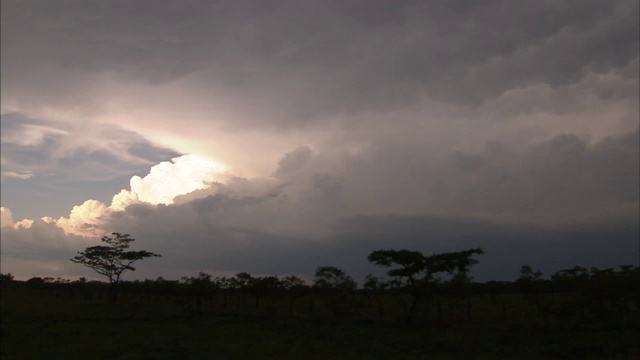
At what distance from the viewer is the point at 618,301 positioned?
37.9 m

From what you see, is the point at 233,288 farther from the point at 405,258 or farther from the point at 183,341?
the point at 183,341

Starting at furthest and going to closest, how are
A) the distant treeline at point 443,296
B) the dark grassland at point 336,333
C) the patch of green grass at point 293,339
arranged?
the distant treeline at point 443,296, the dark grassland at point 336,333, the patch of green grass at point 293,339

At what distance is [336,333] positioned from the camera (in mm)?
39000

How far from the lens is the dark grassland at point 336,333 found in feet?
95.1

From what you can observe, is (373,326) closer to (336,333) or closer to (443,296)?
(336,333)

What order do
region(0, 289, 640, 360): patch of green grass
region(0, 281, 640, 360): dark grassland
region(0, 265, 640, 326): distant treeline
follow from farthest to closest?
region(0, 265, 640, 326): distant treeline → region(0, 281, 640, 360): dark grassland → region(0, 289, 640, 360): patch of green grass

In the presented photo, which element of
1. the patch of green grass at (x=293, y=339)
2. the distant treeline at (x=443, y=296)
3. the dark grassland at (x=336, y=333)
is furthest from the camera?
the distant treeline at (x=443, y=296)

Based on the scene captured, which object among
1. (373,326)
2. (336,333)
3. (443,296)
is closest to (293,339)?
(336,333)

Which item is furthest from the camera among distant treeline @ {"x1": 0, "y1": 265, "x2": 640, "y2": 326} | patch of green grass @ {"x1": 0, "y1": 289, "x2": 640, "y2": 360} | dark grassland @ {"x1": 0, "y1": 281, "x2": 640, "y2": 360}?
distant treeline @ {"x1": 0, "y1": 265, "x2": 640, "y2": 326}

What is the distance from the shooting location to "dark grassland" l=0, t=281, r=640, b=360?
28984 mm

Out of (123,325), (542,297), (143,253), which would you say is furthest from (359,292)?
(143,253)

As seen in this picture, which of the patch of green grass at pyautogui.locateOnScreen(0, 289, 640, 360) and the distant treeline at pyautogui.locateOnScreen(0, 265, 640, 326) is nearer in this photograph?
the patch of green grass at pyautogui.locateOnScreen(0, 289, 640, 360)

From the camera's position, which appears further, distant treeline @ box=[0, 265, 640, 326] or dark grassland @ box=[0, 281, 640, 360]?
distant treeline @ box=[0, 265, 640, 326]

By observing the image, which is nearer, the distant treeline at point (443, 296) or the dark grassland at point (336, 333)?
the dark grassland at point (336, 333)
